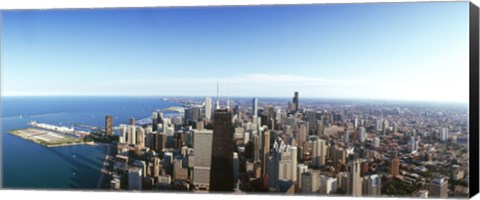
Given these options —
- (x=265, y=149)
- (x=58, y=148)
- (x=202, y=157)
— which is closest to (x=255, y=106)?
(x=265, y=149)

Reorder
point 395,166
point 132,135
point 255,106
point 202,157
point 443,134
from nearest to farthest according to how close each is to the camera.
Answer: point 443,134 < point 395,166 < point 255,106 < point 202,157 < point 132,135

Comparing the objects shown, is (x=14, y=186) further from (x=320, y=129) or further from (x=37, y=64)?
(x=320, y=129)

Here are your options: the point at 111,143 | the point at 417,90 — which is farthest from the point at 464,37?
the point at 111,143

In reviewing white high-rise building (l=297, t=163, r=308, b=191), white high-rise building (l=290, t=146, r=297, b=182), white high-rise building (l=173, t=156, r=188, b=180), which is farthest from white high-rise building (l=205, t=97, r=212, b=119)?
white high-rise building (l=297, t=163, r=308, b=191)

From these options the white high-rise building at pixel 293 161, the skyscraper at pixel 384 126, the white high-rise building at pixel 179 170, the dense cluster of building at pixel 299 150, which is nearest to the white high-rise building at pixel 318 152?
the dense cluster of building at pixel 299 150

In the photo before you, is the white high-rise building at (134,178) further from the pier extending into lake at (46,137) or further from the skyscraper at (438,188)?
the skyscraper at (438,188)

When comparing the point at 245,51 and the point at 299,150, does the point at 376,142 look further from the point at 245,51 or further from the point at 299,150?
the point at 245,51

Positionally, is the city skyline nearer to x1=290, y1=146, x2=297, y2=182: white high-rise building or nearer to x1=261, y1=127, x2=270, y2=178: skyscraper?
x1=261, y1=127, x2=270, y2=178: skyscraper
